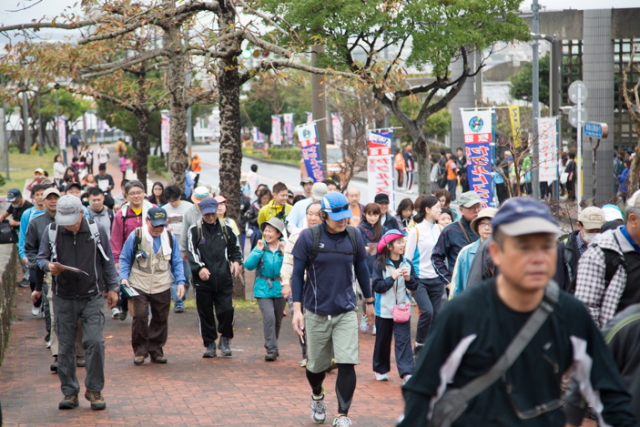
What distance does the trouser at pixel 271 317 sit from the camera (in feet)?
30.2

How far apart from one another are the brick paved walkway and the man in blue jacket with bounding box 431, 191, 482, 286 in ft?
4.30

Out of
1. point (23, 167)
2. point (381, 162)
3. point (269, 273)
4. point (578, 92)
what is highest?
point (578, 92)

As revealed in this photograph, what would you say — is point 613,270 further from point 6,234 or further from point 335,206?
point 6,234

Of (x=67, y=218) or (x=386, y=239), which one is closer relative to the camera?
(x=67, y=218)

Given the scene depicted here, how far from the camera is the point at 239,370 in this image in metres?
8.91

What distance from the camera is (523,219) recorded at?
2.69 metres

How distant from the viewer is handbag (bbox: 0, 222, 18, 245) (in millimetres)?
13055

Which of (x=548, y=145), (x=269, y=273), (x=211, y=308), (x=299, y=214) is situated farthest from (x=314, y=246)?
(x=548, y=145)

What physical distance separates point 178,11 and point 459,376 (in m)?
10.2

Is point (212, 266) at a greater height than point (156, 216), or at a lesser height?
lesser

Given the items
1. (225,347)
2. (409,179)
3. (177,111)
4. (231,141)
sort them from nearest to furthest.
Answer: (225,347), (231,141), (177,111), (409,179)

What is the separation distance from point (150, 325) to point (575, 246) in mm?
4739

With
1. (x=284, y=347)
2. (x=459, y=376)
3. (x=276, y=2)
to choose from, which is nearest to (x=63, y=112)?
(x=276, y=2)

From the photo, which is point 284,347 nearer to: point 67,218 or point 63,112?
point 67,218
